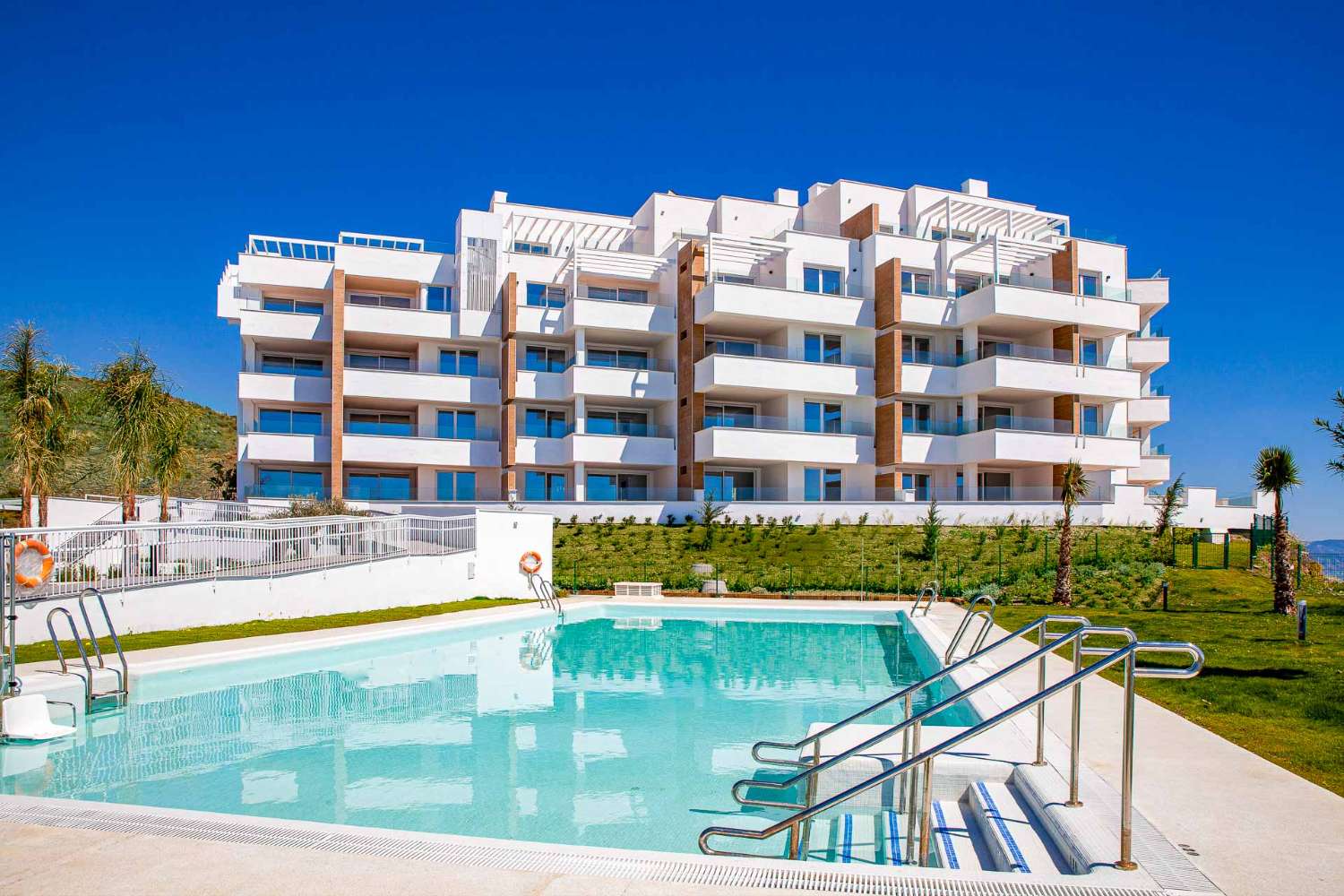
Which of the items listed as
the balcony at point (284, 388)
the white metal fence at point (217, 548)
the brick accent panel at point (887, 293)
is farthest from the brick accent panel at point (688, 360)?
the white metal fence at point (217, 548)

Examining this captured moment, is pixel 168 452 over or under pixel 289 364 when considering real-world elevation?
under

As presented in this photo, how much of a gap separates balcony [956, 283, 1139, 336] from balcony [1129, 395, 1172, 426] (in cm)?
691

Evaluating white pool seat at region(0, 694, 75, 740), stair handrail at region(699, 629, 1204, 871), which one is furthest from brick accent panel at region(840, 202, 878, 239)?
stair handrail at region(699, 629, 1204, 871)

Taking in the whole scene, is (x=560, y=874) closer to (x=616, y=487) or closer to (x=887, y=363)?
(x=616, y=487)

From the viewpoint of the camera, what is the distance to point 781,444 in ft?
121

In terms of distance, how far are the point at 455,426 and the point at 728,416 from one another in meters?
11.8

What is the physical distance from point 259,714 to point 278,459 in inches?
1142

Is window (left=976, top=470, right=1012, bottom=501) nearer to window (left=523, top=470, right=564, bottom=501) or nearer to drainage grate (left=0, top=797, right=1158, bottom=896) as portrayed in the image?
window (left=523, top=470, right=564, bottom=501)

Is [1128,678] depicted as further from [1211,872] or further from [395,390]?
[395,390]

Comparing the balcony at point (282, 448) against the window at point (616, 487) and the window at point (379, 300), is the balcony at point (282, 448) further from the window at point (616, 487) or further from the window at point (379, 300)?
the window at point (616, 487)

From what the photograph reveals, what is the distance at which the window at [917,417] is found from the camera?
4003cm

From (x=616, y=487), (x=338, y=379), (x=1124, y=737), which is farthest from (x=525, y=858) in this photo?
(x=338, y=379)

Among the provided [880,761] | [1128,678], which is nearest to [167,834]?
[880,761]

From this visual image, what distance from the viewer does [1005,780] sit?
21.6ft
